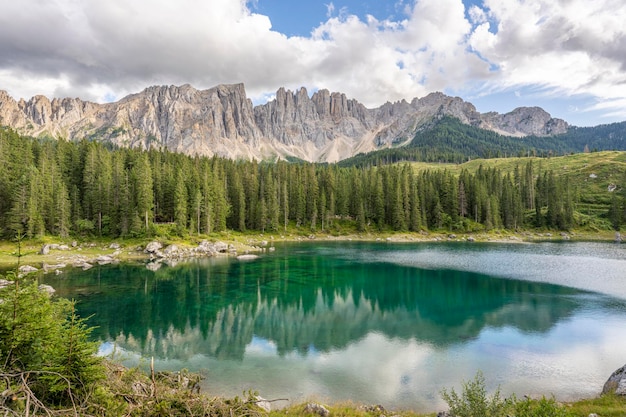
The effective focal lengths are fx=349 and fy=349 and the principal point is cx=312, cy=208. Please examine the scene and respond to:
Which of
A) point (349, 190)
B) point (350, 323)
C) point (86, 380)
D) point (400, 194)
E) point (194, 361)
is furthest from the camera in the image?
point (349, 190)

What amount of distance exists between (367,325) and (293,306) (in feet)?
34.6

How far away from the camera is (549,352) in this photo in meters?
28.2

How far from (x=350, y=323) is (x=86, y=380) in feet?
94.8

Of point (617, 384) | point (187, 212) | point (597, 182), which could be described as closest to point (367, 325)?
point (617, 384)

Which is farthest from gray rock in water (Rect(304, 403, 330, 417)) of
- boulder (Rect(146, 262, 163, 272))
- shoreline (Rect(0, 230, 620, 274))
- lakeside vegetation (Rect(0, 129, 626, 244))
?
lakeside vegetation (Rect(0, 129, 626, 244))

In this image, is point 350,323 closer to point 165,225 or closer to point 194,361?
point 194,361

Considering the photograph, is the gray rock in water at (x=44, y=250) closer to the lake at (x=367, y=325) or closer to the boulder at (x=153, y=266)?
the lake at (x=367, y=325)

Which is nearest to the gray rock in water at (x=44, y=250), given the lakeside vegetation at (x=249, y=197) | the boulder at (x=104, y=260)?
the lakeside vegetation at (x=249, y=197)

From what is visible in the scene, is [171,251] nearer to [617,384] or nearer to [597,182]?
[617,384]

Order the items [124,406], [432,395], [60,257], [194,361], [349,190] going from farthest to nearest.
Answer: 1. [349,190]
2. [60,257]
3. [194,361]
4. [432,395]
5. [124,406]

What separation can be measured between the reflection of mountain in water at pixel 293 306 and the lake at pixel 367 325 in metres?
0.19

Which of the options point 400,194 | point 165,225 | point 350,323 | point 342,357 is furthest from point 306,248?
point 342,357

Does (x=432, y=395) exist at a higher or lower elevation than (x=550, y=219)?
lower

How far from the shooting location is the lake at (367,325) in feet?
77.0
